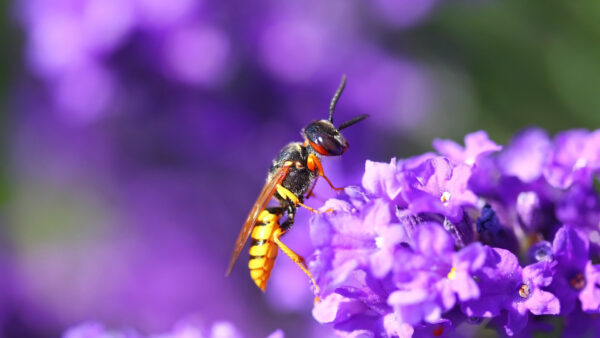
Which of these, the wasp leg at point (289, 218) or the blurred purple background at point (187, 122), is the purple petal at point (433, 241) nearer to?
the wasp leg at point (289, 218)

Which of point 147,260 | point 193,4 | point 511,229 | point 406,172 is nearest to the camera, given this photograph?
point 406,172

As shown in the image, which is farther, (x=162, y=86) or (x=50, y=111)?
(x=50, y=111)

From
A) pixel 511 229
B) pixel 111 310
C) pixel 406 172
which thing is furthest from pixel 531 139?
pixel 111 310

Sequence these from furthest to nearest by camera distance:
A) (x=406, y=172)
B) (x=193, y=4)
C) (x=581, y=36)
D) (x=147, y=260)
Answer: (x=147, y=260) < (x=581, y=36) < (x=193, y=4) < (x=406, y=172)

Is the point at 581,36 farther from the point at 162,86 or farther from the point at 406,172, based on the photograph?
the point at 406,172

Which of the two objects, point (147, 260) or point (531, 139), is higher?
point (147, 260)

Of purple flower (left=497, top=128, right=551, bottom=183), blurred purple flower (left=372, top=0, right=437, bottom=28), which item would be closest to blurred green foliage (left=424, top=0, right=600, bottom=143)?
blurred purple flower (left=372, top=0, right=437, bottom=28)

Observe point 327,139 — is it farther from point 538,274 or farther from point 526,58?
point 526,58

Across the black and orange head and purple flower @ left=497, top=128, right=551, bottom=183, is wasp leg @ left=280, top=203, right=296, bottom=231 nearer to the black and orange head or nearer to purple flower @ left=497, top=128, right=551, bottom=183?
the black and orange head
